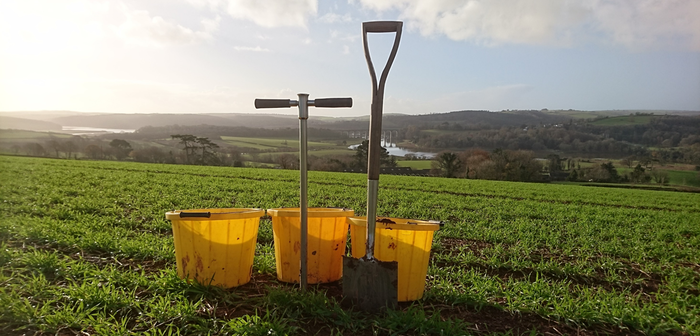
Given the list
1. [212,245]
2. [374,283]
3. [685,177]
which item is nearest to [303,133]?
[212,245]

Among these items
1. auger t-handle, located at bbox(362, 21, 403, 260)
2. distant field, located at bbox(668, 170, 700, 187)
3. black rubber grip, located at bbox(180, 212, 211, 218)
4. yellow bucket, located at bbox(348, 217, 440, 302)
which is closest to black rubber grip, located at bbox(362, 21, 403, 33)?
auger t-handle, located at bbox(362, 21, 403, 260)

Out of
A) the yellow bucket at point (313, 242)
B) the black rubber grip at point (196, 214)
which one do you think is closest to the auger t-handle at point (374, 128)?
the yellow bucket at point (313, 242)

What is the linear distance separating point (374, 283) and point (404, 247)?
0.42 m

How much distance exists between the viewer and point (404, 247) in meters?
3.42

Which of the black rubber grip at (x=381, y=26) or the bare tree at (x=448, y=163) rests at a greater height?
the black rubber grip at (x=381, y=26)

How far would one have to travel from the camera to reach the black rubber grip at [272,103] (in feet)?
11.3

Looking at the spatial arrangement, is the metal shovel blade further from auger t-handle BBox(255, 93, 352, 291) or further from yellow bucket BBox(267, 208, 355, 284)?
yellow bucket BBox(267, 208, 355, 284)

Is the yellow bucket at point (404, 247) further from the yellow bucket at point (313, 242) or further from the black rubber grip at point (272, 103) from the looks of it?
the black rubber grip at point (272, 103)

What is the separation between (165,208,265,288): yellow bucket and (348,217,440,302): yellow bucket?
0.97 metres

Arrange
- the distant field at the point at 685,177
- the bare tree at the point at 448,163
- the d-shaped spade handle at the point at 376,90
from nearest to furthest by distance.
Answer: the d-shaped spade handle at the point at 376,90 → the bare tree at the point at 448,163 → the distant field at the point at 685,177

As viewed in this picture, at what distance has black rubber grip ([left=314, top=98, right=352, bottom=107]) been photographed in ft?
11.0

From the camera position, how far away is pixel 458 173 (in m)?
47.4

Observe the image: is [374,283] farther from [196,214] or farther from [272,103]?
[272,103]

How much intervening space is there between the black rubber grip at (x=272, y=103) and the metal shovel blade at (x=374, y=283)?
4.41 ft
